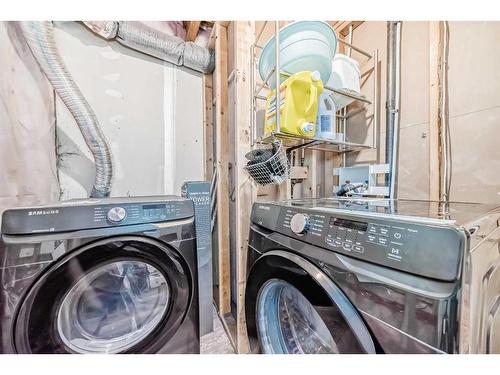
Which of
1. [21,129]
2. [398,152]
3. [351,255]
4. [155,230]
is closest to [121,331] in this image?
[155,230]

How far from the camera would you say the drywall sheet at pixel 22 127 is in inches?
42.9

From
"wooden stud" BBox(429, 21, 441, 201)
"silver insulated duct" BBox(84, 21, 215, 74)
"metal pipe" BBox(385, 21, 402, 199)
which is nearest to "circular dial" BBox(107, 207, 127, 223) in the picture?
"silver insulated duct" BBox(84, 21, 215, 74)

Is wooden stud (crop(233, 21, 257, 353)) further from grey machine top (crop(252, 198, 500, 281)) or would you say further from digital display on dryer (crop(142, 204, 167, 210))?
grey machine top (crop(252, 198, 500, 281))

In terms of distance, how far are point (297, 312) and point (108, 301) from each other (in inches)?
31.6

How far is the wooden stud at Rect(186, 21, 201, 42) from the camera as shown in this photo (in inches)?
62.6

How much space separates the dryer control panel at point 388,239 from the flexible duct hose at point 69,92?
49.2 inches

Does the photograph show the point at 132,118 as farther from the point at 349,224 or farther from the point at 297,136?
the point at 349,224

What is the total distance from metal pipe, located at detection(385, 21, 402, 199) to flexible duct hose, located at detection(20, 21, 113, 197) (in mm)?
1777

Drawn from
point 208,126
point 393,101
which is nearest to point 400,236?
point 393,101

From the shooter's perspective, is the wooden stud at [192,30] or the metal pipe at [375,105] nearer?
the metal pipe at [375,105]

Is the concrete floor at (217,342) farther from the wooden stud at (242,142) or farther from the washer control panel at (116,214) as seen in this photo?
the washer control panel at (116,214)

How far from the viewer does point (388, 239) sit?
18.8 inches

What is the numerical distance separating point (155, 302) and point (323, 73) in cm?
140

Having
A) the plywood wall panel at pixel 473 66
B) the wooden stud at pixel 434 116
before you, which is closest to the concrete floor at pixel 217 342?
the wooden stud at pixel 434 116
